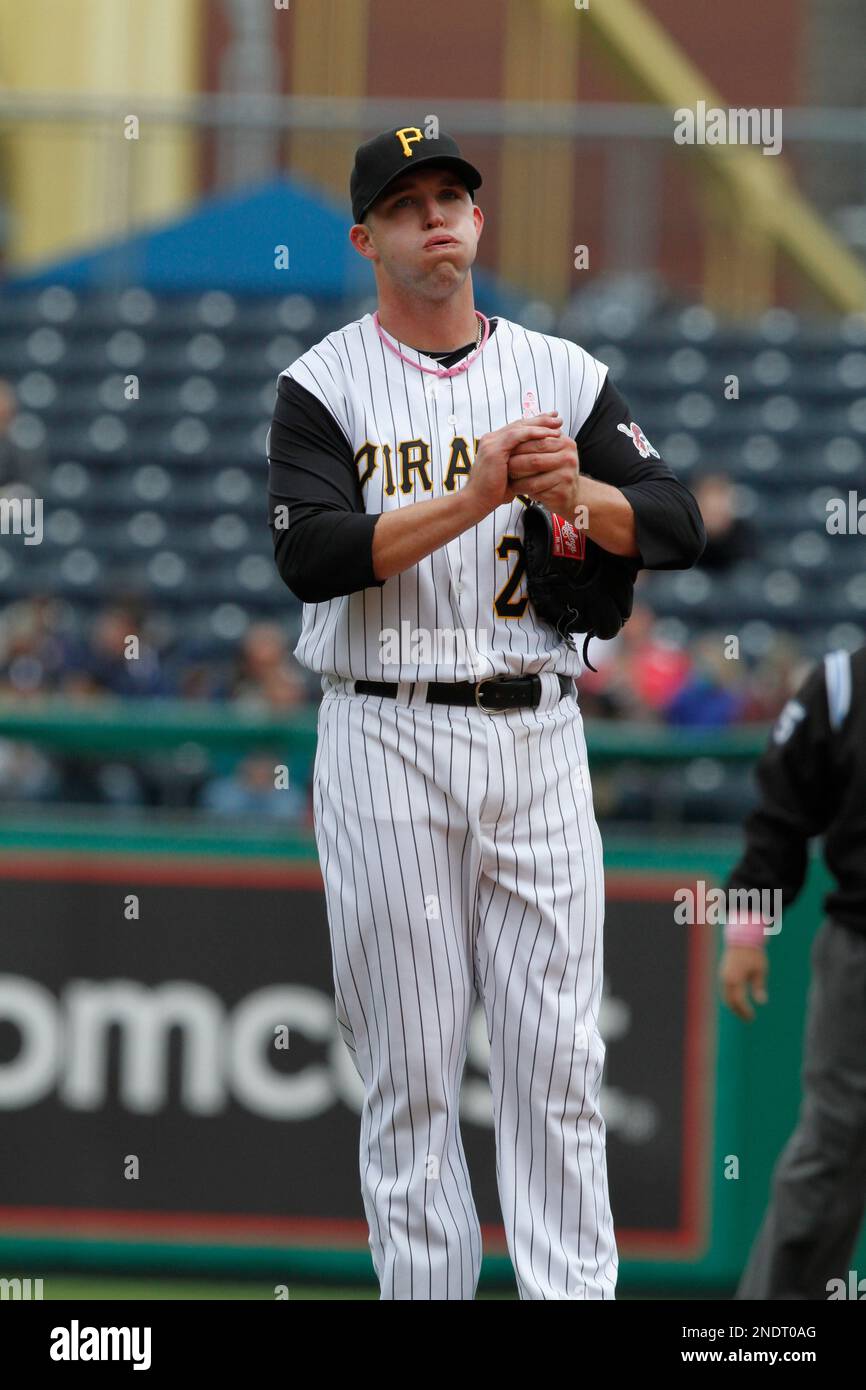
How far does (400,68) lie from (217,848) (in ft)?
37.0

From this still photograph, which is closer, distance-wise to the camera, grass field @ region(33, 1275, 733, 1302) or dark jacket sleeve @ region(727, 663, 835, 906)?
dark jacket sleeve @ region(727, 663, 835, 906)

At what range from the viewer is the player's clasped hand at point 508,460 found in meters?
2.61

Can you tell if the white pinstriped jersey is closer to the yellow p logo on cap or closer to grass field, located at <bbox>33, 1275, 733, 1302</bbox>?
the yellow p logo on cap

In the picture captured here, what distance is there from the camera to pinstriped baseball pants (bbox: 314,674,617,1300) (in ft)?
9.14

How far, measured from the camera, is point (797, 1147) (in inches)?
157

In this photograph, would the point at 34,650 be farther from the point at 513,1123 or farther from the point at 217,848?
the point at 513,1123

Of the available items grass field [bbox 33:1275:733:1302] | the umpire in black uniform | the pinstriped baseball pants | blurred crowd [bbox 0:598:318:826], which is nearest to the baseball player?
the pinstriped baseball pants

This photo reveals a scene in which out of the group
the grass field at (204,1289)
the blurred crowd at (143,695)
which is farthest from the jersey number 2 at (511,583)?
the grass field at (204,1289)

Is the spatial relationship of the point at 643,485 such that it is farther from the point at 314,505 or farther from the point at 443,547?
the point at 314,505

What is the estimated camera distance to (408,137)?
2.77m

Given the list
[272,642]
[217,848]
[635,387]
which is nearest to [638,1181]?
[217,848]

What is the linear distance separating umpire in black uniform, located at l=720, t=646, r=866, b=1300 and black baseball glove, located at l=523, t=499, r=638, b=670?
119cm

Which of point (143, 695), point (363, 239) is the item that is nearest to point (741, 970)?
point (363, 239)

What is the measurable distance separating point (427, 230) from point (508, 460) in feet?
1.29
